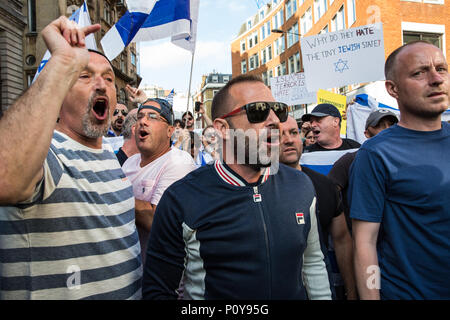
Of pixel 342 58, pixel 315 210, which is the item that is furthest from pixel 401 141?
pixel 342 58

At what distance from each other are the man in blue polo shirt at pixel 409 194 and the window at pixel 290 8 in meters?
33.5

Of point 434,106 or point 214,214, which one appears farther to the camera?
point 434,106

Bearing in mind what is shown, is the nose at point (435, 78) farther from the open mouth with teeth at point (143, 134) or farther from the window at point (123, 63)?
the window at point (123, 63)

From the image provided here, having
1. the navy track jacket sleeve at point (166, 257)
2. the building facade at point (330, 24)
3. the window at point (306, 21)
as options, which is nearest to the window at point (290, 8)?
the building facade at point (330, 24)

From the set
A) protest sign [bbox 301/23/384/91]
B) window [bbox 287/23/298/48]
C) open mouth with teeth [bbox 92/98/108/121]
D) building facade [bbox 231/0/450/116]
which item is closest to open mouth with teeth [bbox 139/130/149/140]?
open mouth with teeth [bbox 92/98/108/121]

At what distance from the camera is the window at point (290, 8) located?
104 feet

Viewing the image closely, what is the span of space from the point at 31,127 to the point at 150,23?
3.33 metres

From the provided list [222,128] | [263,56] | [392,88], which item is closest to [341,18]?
[392,88]

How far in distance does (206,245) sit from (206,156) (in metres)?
5.20

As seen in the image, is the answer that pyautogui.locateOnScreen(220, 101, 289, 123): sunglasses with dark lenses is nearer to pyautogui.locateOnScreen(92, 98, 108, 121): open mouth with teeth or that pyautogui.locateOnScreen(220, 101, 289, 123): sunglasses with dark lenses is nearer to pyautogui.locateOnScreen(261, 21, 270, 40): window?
pyautogui.locateOnScreen(92, 98, 108, 121): open mouth with teeth

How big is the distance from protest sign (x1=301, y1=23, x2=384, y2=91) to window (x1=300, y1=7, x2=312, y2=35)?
2475cm
